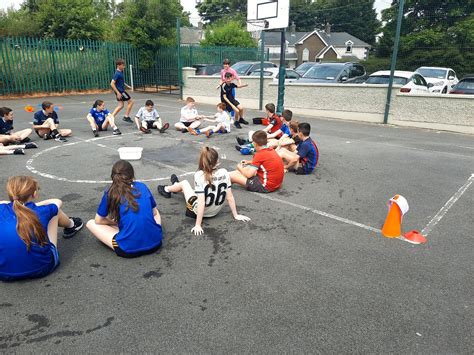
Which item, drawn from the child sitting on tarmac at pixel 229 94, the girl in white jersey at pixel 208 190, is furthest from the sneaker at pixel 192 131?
the girl in white jersey at pixel 208 190

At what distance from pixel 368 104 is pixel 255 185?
29.6ft

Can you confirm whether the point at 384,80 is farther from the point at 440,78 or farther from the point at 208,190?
the point at 208,190

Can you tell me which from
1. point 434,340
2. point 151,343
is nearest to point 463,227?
point 434,340

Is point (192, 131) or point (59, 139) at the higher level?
point (192, 131)

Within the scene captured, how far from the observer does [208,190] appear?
14.1 ft

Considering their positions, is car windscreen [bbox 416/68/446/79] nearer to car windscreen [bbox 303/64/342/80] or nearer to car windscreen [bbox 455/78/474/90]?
car windscreen [bbox 455/78/474/90]

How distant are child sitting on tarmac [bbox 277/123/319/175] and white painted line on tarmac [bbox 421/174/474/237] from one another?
228 cm

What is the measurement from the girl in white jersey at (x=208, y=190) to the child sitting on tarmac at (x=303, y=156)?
92.6 inches

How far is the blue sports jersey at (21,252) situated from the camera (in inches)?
123

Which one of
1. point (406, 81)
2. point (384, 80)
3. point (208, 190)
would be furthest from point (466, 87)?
point (208, 190)

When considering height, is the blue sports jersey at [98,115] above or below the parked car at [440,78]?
below

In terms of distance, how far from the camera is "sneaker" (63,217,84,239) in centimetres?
424

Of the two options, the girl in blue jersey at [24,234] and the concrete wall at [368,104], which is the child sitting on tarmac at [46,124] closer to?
the girl in blue jersey at [24,234]

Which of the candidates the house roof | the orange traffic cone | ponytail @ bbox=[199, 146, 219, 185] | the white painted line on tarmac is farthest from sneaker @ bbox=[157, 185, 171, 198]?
the house roof
